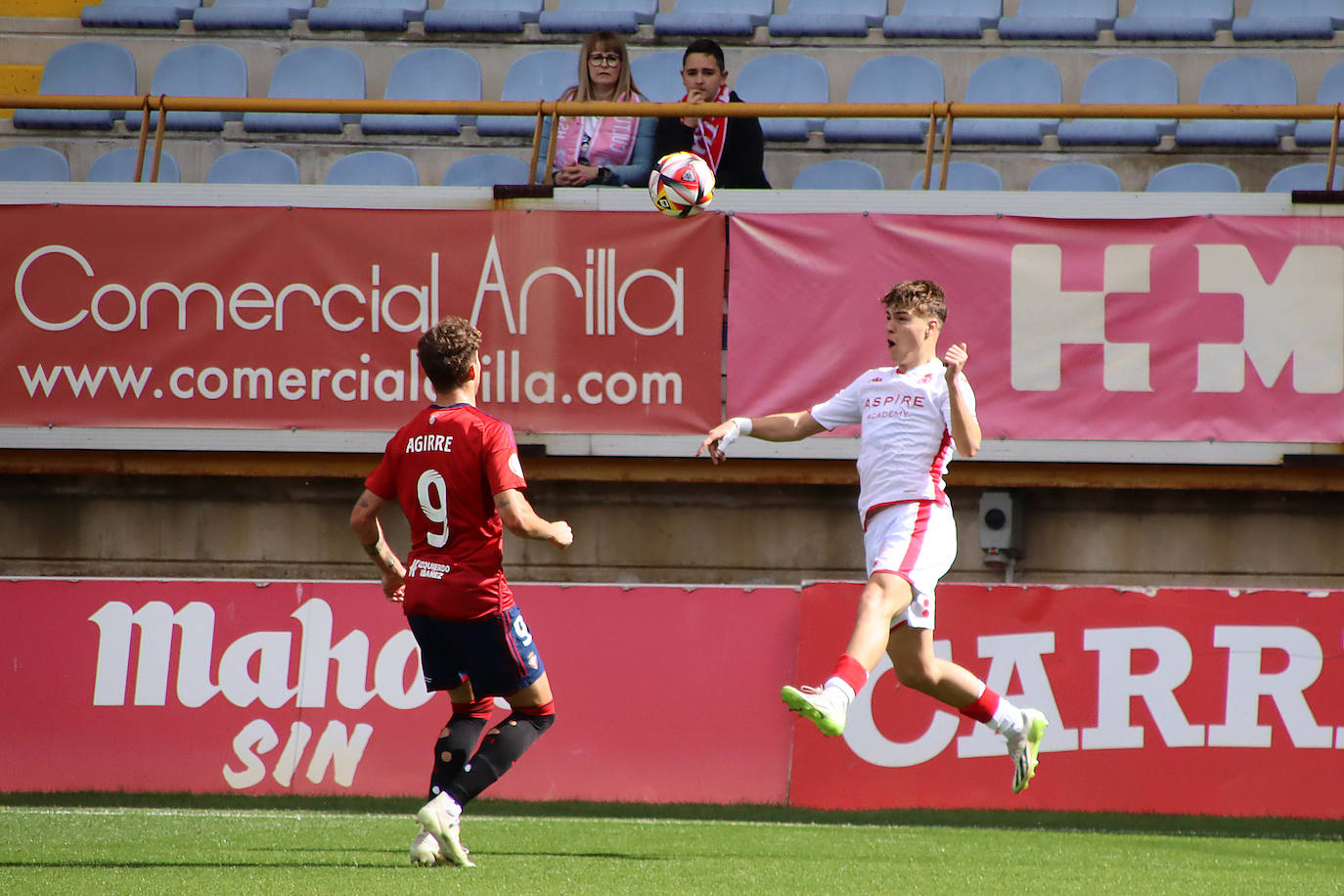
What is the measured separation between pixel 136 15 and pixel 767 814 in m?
9.82

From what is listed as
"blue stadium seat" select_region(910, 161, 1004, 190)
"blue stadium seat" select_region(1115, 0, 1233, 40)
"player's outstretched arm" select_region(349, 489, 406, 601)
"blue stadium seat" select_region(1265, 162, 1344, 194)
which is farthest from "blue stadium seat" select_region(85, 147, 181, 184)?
"blue stadium seat" select_region(1265, 162, 1344, 194)

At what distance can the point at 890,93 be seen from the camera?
12531 millimetres

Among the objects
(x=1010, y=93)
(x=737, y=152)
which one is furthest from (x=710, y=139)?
(x=1010, y=93)

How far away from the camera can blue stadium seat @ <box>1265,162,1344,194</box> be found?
35.8 ft

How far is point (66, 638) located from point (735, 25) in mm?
7843

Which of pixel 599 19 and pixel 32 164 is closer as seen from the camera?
pixel 32 164

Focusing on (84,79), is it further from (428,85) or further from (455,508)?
(455,508)

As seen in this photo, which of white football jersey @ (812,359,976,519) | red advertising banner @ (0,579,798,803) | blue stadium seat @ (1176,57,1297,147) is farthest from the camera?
blue stadium seat @ (1176,57,1297,147)

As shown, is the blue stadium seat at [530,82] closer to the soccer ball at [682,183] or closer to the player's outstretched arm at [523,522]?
the soccer ball at [682,183]

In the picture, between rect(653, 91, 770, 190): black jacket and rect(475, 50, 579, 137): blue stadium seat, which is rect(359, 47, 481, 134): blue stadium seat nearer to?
rect(475, 50, 579, 137): blue stadium seat

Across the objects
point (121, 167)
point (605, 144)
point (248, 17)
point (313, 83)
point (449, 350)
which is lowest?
point (449, 350)

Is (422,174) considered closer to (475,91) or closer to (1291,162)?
(475,91)

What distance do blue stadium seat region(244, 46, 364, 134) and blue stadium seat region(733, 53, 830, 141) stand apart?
11.0ft

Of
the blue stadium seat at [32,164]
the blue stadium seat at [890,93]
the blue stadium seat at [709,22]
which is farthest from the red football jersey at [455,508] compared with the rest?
the blue stadium seat at [709,22]
